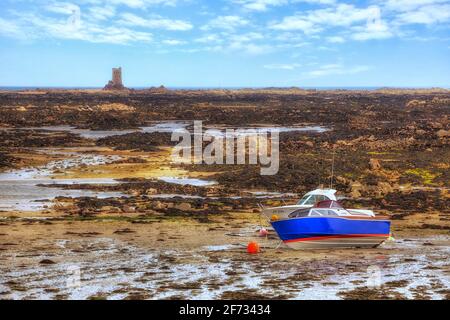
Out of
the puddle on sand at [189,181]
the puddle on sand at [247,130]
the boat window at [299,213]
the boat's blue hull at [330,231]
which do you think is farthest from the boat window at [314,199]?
the puddle on sand at [247,130]

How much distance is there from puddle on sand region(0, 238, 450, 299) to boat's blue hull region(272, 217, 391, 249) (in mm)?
1120

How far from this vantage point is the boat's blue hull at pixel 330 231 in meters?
21.3

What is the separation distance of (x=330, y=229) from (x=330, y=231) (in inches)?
2.9

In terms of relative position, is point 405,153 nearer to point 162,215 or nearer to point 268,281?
point 162,215

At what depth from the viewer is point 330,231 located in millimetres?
21406

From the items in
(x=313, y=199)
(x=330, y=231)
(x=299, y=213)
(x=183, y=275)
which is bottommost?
(x=183, y=275)

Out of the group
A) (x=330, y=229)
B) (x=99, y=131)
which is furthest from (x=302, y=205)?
(x=99, y=131)

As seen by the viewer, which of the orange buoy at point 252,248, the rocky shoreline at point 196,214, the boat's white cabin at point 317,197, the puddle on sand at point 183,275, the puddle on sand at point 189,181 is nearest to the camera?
the puddle on sand at point 183,275

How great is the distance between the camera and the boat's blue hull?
21.3m

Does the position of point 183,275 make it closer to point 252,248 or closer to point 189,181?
point 252,248

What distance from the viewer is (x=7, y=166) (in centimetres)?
4028

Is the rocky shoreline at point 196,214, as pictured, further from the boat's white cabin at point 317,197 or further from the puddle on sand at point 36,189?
the boat's white cabin at point 317,197

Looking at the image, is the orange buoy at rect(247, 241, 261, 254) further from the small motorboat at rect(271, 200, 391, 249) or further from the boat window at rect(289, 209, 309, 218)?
the boat window at rect(289, 209, 309, 218)
